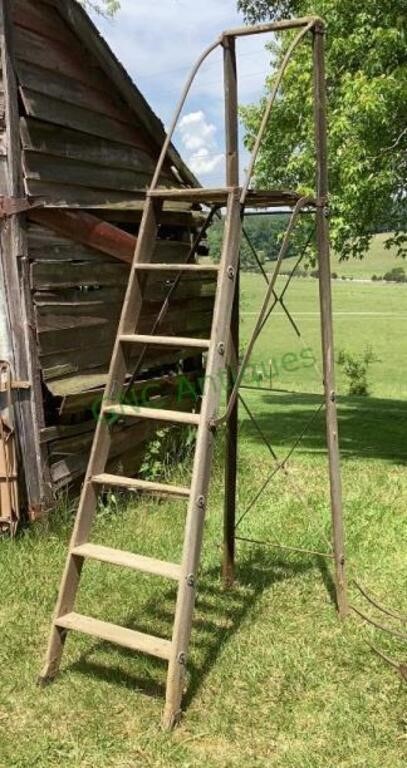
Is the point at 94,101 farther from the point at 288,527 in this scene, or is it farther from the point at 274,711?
the point at 274,711

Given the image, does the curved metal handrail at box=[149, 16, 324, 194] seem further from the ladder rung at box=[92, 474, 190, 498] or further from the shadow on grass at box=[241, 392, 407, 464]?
the shadow on grass at box=[241, 392, 407, 464]

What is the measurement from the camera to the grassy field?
3.68 meters

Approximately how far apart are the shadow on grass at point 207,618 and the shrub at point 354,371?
15.2 metres

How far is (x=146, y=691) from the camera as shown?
13.5 feet

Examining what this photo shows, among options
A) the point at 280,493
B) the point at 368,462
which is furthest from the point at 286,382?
the point at 280,493

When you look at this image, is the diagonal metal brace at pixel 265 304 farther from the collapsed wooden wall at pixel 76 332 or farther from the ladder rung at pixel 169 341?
the collapsed wooden wall at pixel 76 332

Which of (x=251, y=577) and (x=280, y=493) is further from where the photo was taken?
(x=280, y=493)

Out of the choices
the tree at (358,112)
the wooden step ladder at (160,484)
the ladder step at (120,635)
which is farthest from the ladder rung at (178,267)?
the tree at (358,112)

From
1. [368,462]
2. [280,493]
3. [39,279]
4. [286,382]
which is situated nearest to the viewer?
[39,279]

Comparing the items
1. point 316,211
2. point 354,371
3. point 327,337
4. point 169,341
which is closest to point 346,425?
point 354,371

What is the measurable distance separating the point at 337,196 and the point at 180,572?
5.78 metres

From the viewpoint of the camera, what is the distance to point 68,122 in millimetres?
6688

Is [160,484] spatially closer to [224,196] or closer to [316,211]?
[224,196]

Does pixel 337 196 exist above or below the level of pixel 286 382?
above
